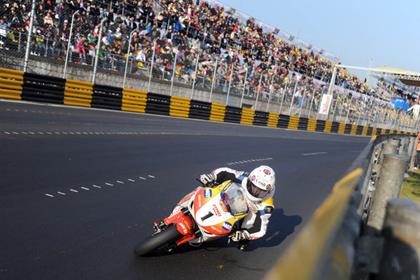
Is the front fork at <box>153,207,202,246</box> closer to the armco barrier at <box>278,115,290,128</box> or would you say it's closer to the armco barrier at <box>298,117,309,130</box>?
the armco barrier at <box>278,115,290,128</box>

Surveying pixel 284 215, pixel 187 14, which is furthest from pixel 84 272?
pixel 187 14

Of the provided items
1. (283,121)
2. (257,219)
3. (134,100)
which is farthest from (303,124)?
(257,219)

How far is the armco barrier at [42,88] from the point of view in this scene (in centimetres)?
1780

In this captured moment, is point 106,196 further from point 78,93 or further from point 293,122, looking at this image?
point 293,122

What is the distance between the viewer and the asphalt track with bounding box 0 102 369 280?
5.12 m

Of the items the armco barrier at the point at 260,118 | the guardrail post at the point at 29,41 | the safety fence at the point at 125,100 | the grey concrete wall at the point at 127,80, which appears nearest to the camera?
the guardrail post at the point at 29,41

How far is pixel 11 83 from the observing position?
56.4ft

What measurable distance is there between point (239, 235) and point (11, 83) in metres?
13.8

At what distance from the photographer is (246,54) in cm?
3216

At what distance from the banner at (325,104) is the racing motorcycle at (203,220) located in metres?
30.3

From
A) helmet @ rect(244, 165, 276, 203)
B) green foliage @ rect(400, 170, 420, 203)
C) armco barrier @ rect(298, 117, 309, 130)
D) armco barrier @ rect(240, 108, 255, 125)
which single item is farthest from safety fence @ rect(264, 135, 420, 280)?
armco barrier @ rect(298, 117, 309, 130)

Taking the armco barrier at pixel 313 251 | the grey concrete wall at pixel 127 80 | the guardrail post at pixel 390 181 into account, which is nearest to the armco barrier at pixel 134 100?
the grey concrete wall at pixel 127 80

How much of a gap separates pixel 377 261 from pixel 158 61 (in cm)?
2194

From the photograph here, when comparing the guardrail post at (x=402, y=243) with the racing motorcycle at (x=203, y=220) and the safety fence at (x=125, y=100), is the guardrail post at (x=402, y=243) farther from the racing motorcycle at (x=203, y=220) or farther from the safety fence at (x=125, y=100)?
the safety fence at (x=125, y=100)
